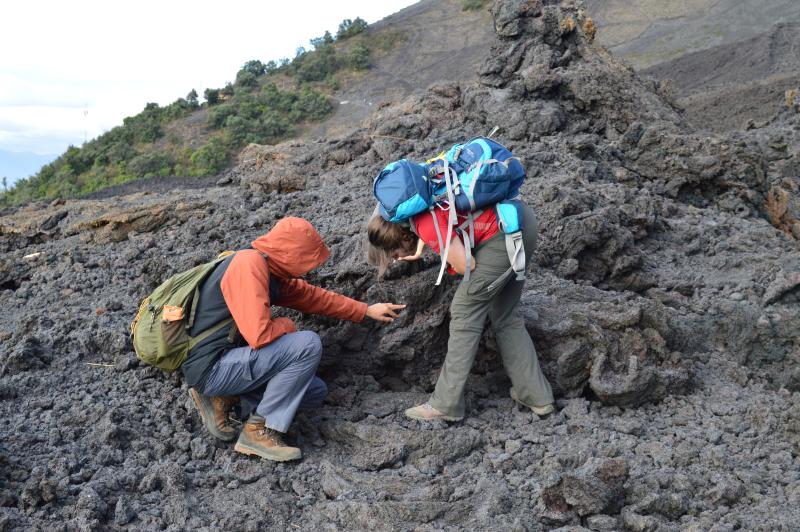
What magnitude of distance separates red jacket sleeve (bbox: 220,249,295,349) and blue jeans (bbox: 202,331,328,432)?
93mm

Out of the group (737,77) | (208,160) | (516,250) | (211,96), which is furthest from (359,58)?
(516,250)

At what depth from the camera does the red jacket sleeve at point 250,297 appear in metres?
4.00

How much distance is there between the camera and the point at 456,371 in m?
4.41

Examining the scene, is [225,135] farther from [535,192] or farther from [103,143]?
[535,192]

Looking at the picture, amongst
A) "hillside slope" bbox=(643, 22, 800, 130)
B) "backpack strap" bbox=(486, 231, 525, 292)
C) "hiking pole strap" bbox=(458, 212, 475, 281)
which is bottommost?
"hillside slope" bbox=(643, 22, 800, 130)

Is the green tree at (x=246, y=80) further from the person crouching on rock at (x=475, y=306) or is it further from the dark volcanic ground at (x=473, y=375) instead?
the person crouching on rock at (x=475, y=306)

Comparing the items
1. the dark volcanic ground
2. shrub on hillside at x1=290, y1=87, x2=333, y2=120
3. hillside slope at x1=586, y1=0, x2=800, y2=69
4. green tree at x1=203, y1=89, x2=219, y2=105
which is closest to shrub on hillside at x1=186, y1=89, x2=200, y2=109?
green tree at x1=203, y1=89, x2=219, y2=105

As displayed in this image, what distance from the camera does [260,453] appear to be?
162 inches

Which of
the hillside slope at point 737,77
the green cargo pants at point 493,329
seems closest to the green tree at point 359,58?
the hillside slope at point 737,77

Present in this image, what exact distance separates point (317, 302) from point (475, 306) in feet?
3.42

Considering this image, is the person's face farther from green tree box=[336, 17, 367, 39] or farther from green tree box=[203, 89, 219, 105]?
green tree box=[336, 17, 367, 39]

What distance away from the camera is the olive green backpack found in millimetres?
4102

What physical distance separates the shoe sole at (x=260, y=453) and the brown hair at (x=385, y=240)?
1.22m

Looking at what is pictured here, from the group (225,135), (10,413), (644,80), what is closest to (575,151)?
(644,80)
